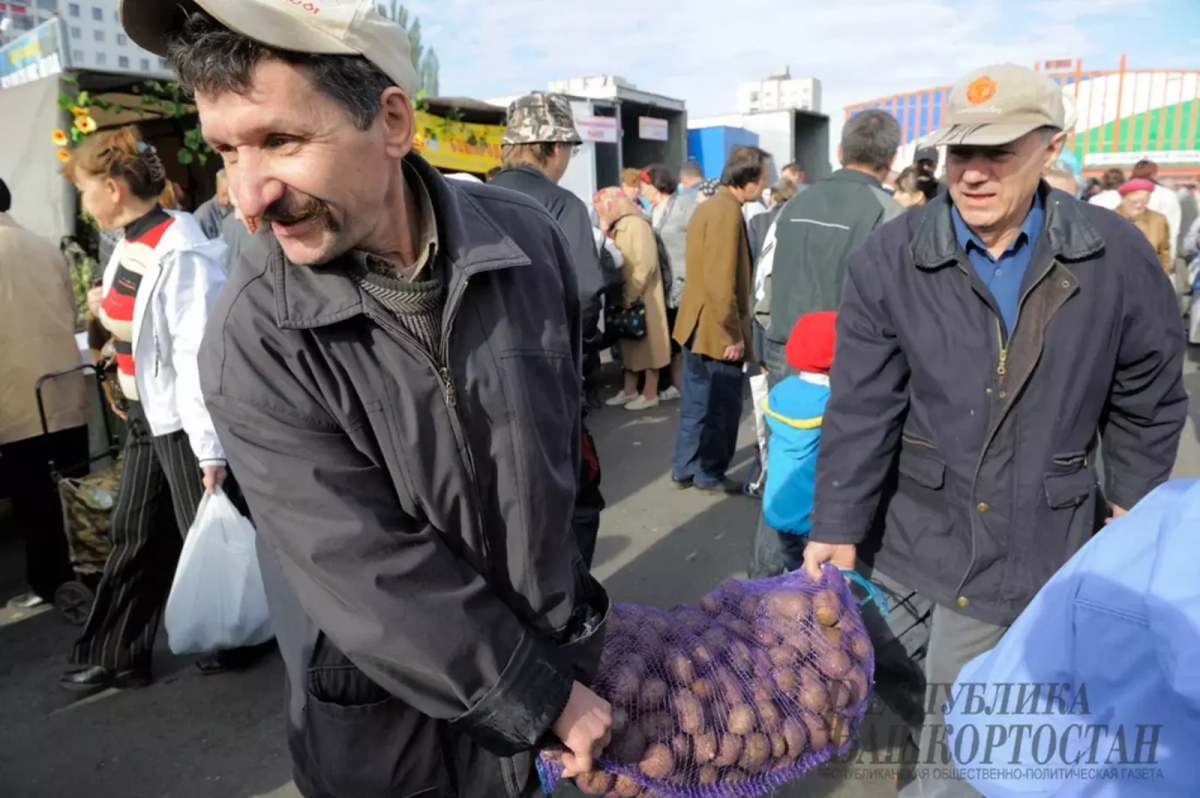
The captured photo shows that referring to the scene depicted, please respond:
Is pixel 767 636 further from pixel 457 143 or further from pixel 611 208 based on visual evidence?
pixel 457 143

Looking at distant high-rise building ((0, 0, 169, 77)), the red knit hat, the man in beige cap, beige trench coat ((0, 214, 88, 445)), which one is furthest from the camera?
beige trench coat ((0, 214, 88, 445))

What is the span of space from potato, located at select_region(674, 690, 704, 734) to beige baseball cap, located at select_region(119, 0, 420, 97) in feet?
4.23

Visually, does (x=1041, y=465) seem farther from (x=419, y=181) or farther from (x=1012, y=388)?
(x=419, y=181)

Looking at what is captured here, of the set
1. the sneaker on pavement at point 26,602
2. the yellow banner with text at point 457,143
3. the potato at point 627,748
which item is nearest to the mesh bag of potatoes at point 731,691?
the potato at point 627,748

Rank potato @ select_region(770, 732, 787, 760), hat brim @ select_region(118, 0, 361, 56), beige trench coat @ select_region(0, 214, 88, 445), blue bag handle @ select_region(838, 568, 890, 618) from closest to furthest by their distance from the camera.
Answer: hat brim @ select_region(118, 0, 361, 56) → potato @ select_region(770, 732, 787, 760) → blue bag handle @ select_region(838, 568, 890, 618) → beige trench coat @ select_region(0, 214, 88, 445)

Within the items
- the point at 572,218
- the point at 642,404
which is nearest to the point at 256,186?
the point at 572,218

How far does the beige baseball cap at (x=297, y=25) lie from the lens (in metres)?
1.03

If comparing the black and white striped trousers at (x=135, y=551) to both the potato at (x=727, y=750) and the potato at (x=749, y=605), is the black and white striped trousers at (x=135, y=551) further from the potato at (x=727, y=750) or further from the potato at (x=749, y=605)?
the potato at (x=727, y=750)

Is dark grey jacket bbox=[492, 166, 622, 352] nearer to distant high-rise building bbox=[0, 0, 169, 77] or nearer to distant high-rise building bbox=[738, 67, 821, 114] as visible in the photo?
distant high-rise building bbox=[0, 0, 169, 77]

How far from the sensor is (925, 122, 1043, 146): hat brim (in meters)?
1.83

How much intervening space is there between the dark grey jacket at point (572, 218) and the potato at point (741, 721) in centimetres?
202

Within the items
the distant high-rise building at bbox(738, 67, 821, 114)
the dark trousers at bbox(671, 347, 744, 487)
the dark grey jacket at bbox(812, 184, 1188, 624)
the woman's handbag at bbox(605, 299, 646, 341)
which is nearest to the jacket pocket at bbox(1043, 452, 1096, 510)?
the dark grey jacket at bbox(812, 184, 1188, 624)

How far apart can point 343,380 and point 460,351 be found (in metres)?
0.19

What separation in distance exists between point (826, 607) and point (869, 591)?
0.28m
